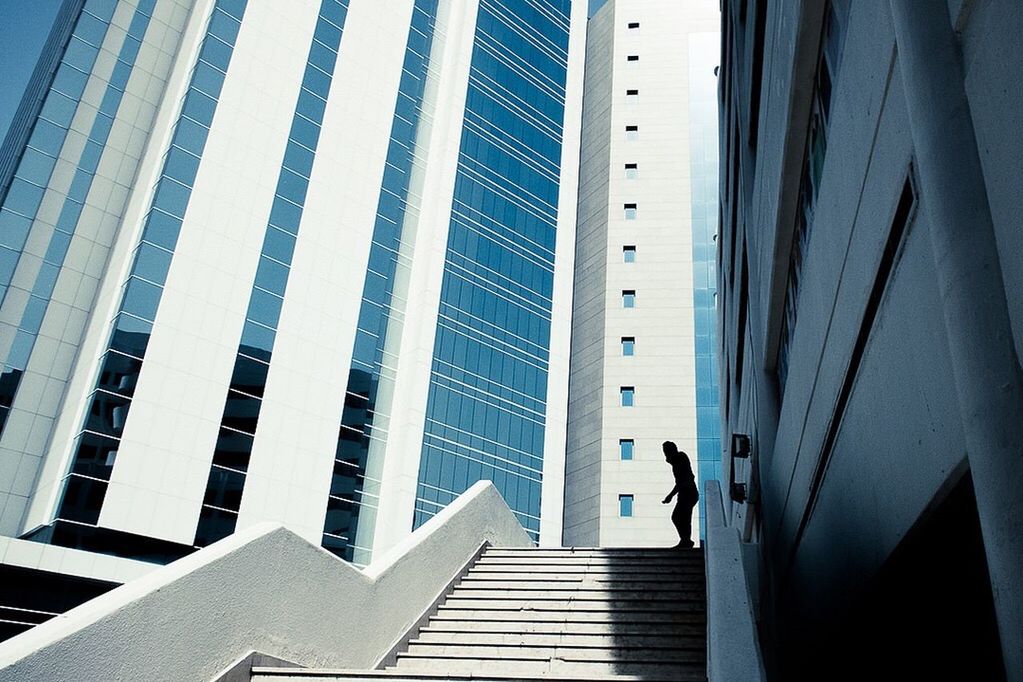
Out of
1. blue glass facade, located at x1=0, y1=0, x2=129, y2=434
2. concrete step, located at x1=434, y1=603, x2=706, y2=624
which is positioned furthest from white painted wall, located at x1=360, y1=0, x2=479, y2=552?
concrete step, located at x1=434, y1=603, x2=706, y2=624

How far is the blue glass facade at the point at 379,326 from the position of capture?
1336 inches

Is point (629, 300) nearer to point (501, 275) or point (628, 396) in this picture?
point (628, 396)

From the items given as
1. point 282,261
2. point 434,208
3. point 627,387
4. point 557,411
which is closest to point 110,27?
point 282,261

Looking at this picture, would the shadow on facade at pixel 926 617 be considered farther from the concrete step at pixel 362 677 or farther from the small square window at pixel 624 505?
the small square window at pixel 624 505

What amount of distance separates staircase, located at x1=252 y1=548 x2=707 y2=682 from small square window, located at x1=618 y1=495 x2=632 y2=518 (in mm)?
36604

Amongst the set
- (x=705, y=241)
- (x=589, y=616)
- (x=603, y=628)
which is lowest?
(x=603, y=628)

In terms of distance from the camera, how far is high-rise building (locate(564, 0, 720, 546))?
4669 centimetres

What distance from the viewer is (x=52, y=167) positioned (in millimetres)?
30891

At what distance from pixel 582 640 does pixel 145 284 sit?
88.4 ft

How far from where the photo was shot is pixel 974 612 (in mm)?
5367

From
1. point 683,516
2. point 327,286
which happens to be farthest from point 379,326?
point 683,516

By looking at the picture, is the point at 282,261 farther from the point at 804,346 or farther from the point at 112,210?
the point at 804,346

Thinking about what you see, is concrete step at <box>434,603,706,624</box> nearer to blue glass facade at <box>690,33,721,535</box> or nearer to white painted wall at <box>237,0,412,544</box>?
white painted wall at <box>237,0,412,544</box>

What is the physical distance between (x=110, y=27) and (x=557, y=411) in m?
26.3
